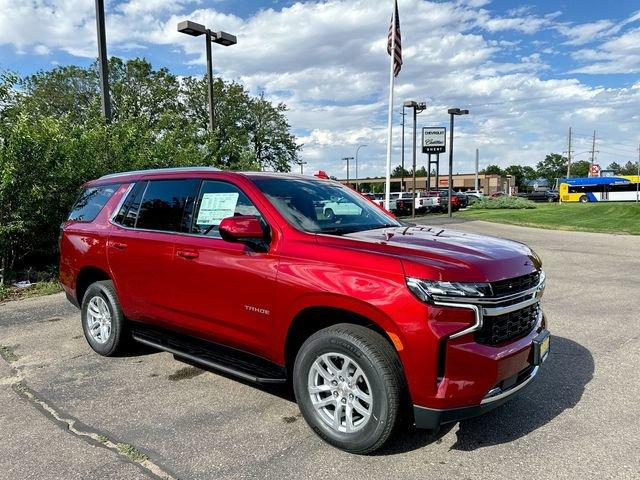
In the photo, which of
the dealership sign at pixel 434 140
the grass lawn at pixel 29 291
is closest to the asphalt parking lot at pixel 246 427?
the grass lawn at pixel 29 291

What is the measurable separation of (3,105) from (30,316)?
177 inches

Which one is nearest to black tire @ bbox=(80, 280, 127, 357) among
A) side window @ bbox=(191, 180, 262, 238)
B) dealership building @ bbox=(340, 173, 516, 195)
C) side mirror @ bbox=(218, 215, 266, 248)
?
side window @ bbox=(191, 180, 262, 238)

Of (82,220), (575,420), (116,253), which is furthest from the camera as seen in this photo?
(82,220)

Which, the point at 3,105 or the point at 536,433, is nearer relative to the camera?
the point at 536,433

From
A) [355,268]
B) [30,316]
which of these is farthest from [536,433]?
[30,316]

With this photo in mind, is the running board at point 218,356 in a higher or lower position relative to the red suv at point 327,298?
lower

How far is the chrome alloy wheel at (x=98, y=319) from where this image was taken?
5.20 m

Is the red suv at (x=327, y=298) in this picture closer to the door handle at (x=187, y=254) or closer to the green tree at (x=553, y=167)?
the door handle at (x=187, y=254)

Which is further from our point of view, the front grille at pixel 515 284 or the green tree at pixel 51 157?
the green tree at pixel 51 157

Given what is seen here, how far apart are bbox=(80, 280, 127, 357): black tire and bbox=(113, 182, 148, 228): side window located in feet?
2.18

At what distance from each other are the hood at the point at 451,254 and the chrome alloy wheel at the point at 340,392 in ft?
2.40

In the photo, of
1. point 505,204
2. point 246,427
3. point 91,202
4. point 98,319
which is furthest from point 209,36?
point 505,204

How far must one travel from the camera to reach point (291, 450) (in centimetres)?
336

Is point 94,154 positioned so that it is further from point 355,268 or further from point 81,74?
point 81,74
